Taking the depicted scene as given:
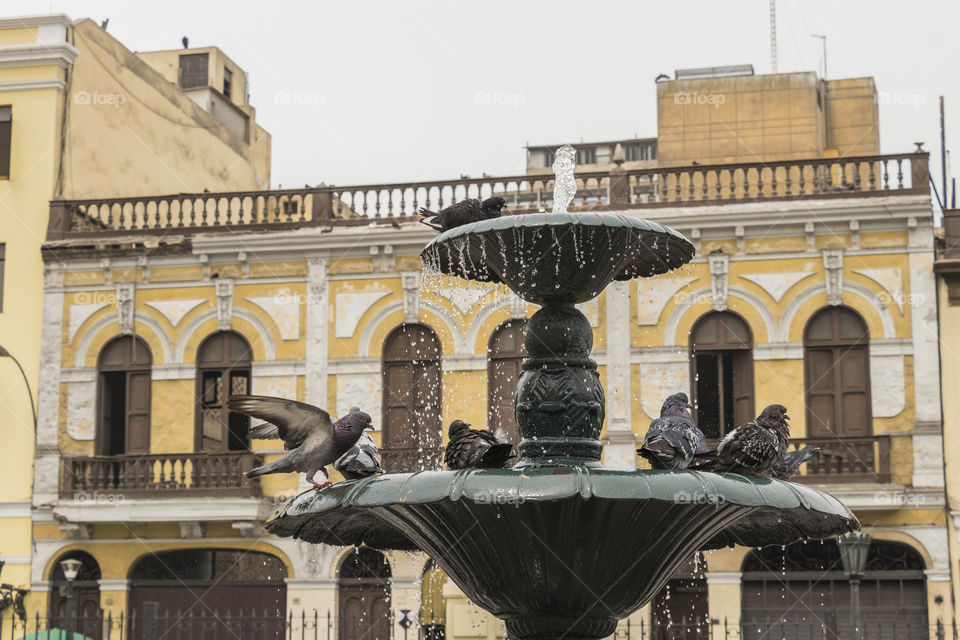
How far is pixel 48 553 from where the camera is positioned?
77.6 feet

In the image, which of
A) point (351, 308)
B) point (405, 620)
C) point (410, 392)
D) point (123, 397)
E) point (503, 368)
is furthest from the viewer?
point (123, 397)

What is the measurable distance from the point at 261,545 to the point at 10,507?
4.11 metres

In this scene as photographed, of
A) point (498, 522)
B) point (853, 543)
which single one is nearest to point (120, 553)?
point (853, 543)

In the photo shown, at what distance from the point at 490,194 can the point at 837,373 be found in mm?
5929

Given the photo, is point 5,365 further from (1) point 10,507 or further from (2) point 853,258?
(2) point 853,258

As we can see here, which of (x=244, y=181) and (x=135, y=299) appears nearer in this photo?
(x=135, y=299)

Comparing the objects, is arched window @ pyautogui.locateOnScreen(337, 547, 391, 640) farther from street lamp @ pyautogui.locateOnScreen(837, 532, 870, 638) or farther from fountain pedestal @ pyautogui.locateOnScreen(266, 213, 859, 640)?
fountain pedestal @ pyautogui.locateOnScreen(266, 213, 859, 640)

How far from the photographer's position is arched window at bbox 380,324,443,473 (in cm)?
2292

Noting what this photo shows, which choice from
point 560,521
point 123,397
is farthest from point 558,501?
point 123,397

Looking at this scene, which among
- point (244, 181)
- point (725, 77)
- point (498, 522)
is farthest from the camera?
point (244, 181)

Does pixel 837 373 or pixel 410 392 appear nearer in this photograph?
pixel 837 373

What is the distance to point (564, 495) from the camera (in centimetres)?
790

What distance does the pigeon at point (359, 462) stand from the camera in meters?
9.22

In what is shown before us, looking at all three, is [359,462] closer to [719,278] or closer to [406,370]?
[719,278]
